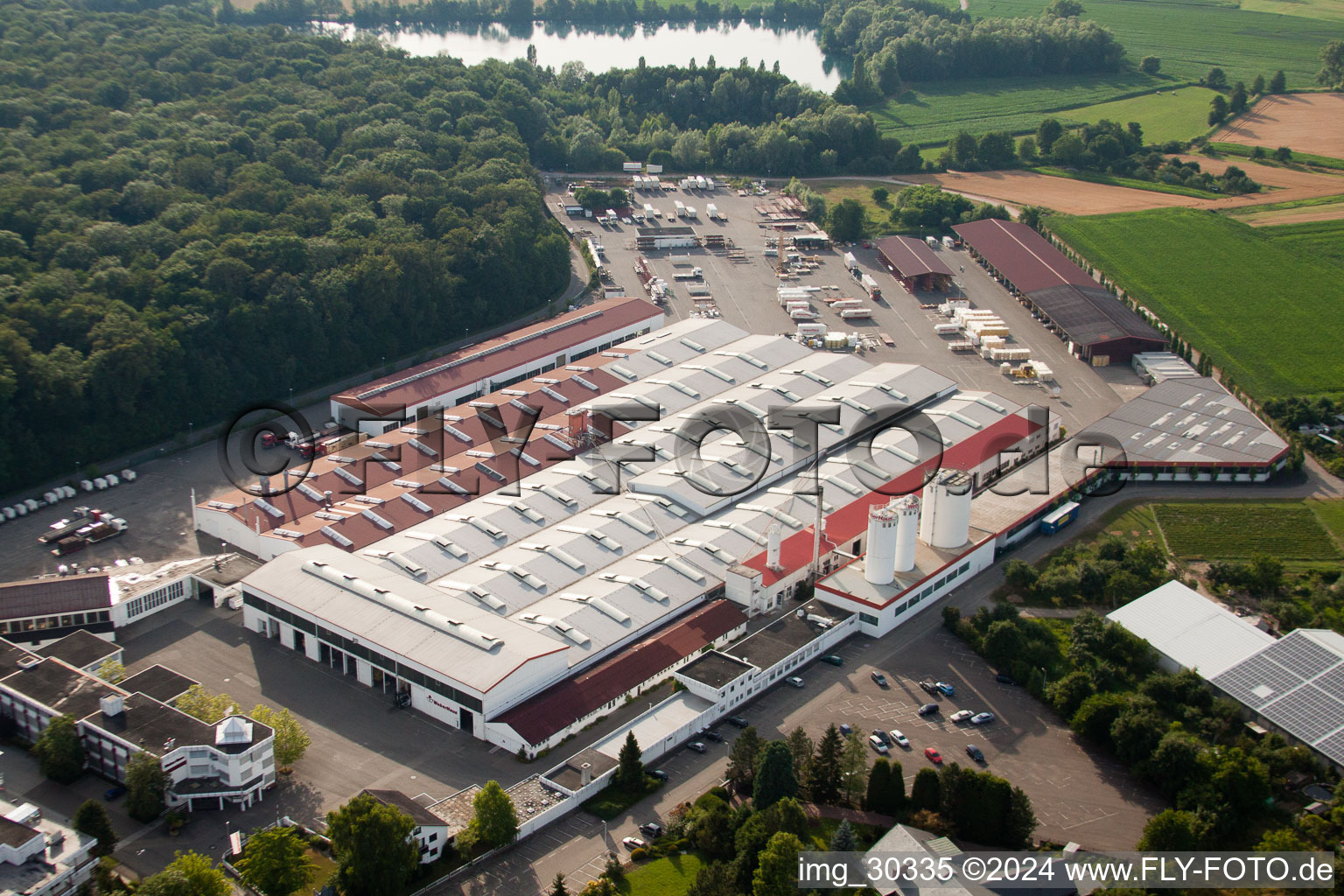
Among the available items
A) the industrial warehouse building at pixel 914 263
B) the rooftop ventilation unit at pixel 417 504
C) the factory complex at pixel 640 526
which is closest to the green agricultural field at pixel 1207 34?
the industrial warehouse building at pixel 914 263

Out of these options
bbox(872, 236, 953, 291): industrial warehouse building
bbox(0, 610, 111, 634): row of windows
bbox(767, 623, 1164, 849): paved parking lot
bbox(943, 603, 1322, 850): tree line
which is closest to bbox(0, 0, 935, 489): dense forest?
bbox(0, 610, 111, 634): row of windows

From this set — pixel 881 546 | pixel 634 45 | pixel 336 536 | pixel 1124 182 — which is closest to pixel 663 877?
pixel 881 546

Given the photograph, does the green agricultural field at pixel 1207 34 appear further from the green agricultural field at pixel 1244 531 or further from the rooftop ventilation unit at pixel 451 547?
the rooftop ventilation unit at pixel 451 547

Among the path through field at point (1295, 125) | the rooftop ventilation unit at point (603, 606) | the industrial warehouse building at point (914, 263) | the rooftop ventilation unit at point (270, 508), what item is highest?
the path through field at point (1295, 125)

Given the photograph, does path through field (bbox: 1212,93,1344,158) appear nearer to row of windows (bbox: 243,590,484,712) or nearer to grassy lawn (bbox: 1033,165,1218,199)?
grassy lawn (bbox: 1033,165,1218,199)

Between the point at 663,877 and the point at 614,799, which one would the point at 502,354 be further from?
the point at 663,877
